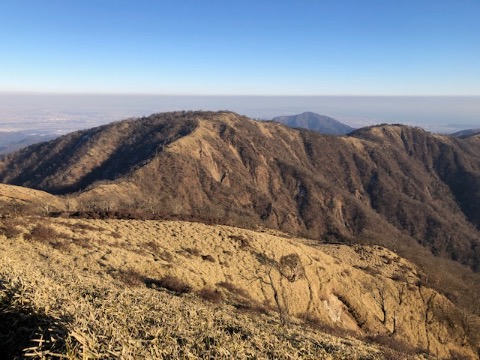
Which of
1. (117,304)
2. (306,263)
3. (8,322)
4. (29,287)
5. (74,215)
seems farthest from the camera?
(306,263)

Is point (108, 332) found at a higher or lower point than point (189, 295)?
higher

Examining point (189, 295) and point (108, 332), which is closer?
point (108, 332)

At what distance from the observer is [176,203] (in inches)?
5659

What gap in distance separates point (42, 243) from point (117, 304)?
2191 cm

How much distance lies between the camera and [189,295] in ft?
86.7

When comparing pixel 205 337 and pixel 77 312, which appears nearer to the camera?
pixel 77 312

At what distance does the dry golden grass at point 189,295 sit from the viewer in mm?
8414

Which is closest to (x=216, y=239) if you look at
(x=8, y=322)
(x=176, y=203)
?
(x=8, y=322)

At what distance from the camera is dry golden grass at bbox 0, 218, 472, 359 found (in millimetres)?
8414

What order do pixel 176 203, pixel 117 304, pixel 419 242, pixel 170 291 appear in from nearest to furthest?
pixel 117 304
pixel 170 291
pixel 176 203
pixel 419 242

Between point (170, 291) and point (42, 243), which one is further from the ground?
point (42, 243)

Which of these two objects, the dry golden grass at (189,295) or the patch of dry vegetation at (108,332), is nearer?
the patch of dry vegetation at (108,332)

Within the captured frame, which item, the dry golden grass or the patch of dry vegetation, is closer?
the patch of dry vegetation

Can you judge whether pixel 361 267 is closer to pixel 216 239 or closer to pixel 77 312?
pixel 216 239
